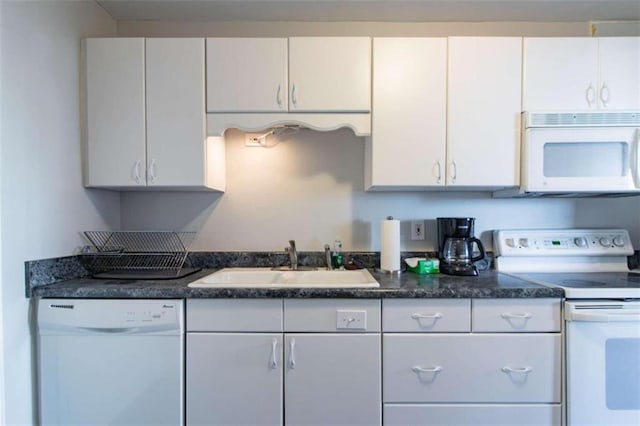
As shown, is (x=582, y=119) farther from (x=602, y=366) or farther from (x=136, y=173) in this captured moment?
(x=136, y=173)

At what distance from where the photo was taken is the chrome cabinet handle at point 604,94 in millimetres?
1679

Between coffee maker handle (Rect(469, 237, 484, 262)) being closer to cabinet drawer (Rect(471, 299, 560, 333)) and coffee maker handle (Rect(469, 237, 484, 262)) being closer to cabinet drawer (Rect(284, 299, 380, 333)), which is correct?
cabinet drawer (Rect(471, 299, 560, 333))

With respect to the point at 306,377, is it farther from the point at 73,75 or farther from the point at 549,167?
the point at 73,75

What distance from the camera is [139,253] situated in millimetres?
1959

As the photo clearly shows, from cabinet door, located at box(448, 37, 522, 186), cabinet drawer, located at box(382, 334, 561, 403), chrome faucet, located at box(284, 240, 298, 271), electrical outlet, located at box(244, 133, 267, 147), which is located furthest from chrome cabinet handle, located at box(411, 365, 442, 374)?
electrical outlet, located at box(244, 133, 267, 147)

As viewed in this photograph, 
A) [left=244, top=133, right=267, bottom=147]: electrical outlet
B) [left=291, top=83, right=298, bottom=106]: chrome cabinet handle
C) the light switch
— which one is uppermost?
[left=291, top=83, right=298, bottom=106]: chrome cabinet handle

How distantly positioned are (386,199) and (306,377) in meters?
1.09

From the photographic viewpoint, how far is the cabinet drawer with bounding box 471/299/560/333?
1432mm

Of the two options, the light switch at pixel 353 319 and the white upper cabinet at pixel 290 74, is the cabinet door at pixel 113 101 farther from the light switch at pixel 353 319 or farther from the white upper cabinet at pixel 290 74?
the light switch at pixel 353 319

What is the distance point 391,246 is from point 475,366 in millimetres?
666

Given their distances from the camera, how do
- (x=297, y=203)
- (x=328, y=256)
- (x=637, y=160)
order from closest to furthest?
(x=637, y=160)
(x=328, y=256)
(x=297, y=203)

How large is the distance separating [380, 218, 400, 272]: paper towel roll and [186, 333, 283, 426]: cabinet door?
2.32ft

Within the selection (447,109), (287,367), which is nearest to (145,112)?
A: (287,367)

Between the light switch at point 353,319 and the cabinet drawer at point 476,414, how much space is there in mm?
371
